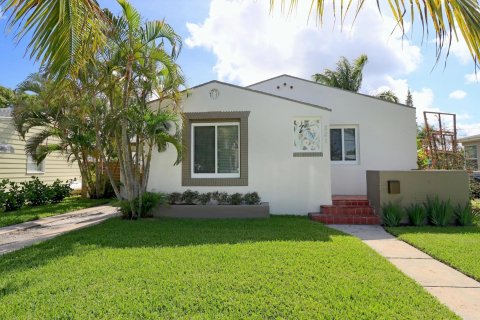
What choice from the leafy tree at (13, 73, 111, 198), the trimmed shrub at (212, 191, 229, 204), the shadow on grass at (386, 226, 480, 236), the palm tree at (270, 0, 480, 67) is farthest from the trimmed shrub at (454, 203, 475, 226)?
the leafy tree at (13, 73, 111, 198)

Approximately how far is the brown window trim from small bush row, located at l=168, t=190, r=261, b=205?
38 cm

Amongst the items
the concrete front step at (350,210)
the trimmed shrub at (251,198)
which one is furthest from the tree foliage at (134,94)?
the concrete front step at (350,210)

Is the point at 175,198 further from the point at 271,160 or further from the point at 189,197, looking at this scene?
the point at 271,160

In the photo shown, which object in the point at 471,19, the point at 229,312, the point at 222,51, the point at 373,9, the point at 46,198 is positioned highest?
the point at 222,51

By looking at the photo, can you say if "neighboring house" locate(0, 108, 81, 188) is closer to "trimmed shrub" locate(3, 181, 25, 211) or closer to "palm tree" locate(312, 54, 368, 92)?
"trimmed shrub" locate(3, 181, 25, 211)

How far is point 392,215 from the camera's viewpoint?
9.31m

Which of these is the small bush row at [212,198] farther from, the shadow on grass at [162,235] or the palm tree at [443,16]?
the palm tree at [443,16]

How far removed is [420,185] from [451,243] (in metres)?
3.30

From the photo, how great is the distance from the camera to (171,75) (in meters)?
9.79

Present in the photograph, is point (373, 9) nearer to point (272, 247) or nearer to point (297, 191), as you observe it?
point (272, 247)

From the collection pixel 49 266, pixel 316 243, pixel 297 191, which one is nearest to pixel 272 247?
pixel 316 243

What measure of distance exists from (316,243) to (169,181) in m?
6.25

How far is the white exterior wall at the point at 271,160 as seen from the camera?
1074 centimetres

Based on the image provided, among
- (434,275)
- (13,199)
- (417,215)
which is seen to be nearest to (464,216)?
(417,215)
